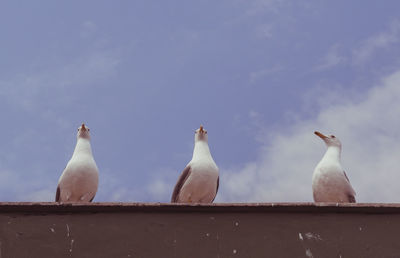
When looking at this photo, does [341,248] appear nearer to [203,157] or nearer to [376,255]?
[376,255]

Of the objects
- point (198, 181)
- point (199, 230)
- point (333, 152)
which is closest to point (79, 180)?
point (198, 181)

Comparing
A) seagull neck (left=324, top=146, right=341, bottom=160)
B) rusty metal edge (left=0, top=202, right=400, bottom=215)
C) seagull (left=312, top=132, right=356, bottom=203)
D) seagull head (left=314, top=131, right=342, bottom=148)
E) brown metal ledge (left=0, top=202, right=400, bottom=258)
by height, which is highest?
seagull head (left=314, top=131, right=342, bottom=148)

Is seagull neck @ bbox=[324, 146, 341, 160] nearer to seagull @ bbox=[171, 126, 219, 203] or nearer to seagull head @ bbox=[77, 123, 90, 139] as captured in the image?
seagull @ bbox=[171, 126, 219, 203]

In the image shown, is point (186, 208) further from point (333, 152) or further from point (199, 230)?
point (333, 152)

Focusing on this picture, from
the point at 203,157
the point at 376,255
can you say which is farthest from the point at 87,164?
the point at 376,255

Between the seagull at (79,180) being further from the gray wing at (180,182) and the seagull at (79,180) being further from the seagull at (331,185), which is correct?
the seagull at (331,185)

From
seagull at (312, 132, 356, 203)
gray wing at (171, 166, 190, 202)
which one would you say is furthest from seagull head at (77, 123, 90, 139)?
seagull at (312, 132, 356, 203)

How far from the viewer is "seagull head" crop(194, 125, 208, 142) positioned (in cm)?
1504

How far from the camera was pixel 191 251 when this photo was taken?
8.95 m

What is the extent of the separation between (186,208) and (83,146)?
5.58 metres

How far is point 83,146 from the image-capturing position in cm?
1438

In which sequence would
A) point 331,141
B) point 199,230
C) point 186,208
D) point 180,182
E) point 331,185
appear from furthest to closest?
point 331,141 → point 180,182 → point 331,185 → point 186,208 → point 199,230

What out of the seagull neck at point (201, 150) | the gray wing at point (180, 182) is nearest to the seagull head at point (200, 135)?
the seagull neck at point (201, 150)

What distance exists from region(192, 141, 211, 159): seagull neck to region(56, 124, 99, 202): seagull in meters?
1.95
